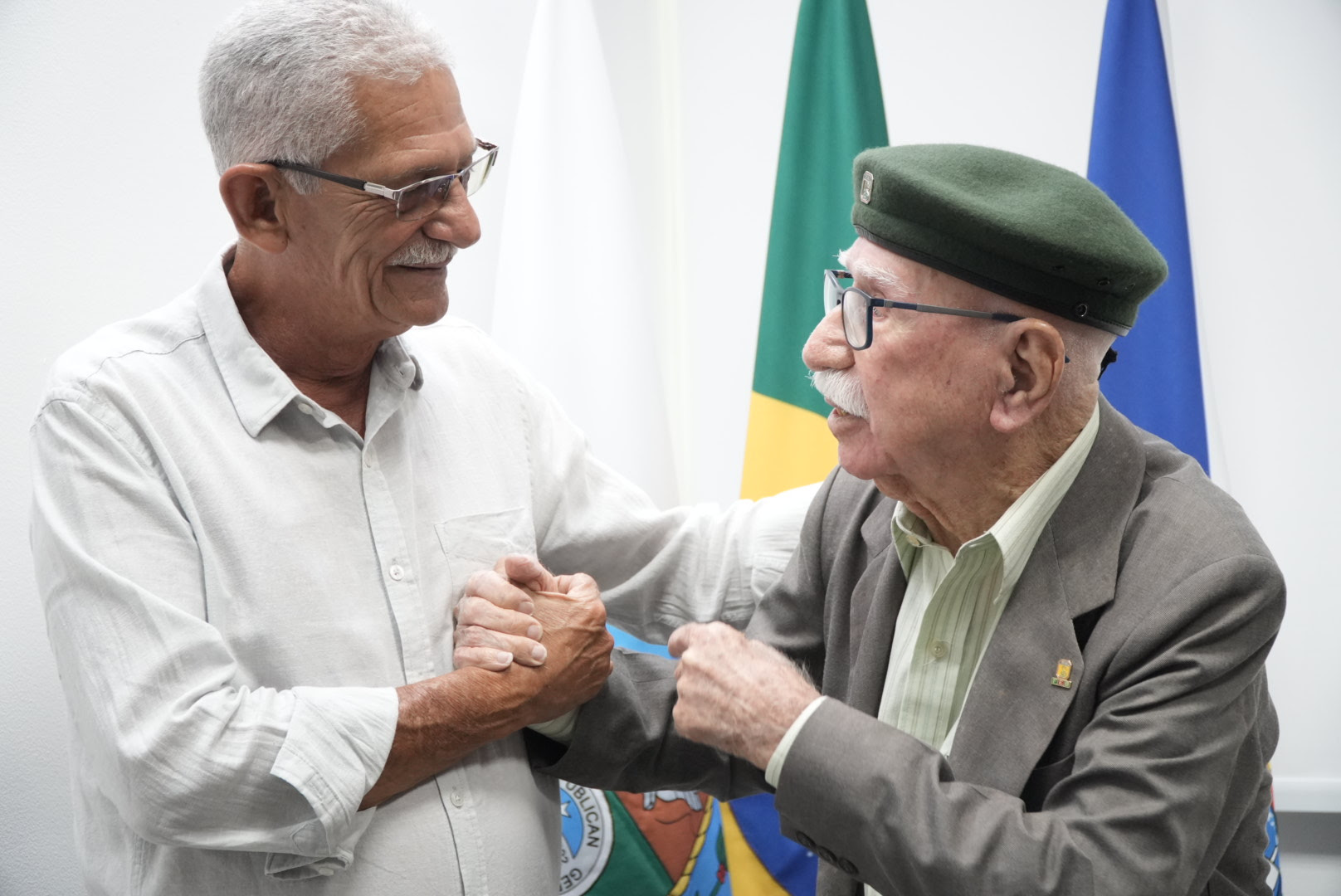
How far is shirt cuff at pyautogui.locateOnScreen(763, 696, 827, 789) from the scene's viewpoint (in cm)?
135

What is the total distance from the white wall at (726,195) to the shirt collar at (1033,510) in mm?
1196

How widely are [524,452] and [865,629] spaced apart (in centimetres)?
60

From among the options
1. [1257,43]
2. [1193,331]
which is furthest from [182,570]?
[1257,43]

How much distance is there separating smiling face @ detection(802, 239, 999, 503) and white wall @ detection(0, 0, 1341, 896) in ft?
3.40

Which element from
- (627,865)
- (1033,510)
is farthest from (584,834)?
(1033,510)

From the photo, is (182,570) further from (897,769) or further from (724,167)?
(724,167)

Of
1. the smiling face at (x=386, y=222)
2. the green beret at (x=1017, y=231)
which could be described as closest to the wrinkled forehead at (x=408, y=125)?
the smiling face at (x=386, y=222)

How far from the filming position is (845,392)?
5.06 ft

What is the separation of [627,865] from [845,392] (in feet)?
3.82

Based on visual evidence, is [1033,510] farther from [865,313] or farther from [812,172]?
[812,172]

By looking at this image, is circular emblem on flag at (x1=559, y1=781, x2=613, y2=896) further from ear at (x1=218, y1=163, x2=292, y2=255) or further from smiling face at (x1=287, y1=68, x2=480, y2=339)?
ear at (x1=218, y1=163, x2=292, y2=255)

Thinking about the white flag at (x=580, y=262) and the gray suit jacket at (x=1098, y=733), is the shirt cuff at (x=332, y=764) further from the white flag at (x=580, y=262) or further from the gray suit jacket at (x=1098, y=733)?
the white flag at (x=580, y=262)

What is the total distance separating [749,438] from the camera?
257 cm

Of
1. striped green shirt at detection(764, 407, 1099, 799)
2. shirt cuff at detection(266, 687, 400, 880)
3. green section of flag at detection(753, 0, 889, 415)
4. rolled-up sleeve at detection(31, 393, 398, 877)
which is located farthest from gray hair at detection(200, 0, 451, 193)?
green section of flag at detection(753, 0, 889, 415)
